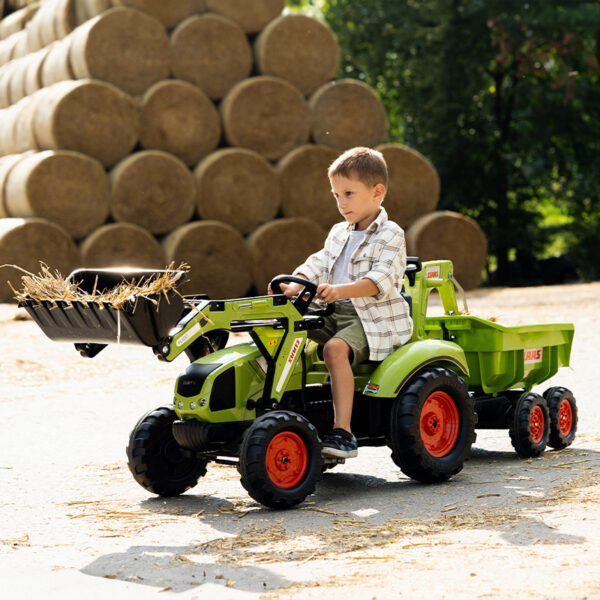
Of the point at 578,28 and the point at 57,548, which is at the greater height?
the point at 578,28

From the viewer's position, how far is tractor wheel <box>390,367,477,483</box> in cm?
493

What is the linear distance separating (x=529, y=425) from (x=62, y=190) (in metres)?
9.07

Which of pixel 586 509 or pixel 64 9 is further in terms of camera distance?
pixel 64 9

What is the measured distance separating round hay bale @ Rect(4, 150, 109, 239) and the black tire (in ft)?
29.2

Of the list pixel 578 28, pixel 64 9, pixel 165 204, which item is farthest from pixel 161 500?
pixel 578 28

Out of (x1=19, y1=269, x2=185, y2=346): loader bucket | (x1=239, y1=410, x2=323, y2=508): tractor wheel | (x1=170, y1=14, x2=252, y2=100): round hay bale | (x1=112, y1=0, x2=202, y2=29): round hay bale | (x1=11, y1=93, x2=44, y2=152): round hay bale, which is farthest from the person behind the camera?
(x1=170, y1=14, x2=252, y2=100): round hay bale

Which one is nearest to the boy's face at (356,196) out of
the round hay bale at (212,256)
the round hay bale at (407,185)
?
the round hay bale at (212,256)

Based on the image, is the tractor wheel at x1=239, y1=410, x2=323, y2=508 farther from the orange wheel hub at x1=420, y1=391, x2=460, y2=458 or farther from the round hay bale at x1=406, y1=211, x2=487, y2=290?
the round hay bale at x1=406, y1=211, x2=487, y2=290

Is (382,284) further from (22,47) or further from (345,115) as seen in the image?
(22,47)

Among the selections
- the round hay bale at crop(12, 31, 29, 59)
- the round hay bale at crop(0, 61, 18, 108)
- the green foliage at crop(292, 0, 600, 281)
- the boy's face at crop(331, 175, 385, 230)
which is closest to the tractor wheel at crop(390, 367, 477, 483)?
the boy's face at crop(331, 175, 385, 230)

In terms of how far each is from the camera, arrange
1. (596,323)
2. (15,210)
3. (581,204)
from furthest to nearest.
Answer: (581,204), (15,210), (596,323)

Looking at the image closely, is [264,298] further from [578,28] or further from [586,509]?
[578,28]

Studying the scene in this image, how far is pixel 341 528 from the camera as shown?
13.7 ft

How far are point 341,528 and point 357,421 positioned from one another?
102 cm
